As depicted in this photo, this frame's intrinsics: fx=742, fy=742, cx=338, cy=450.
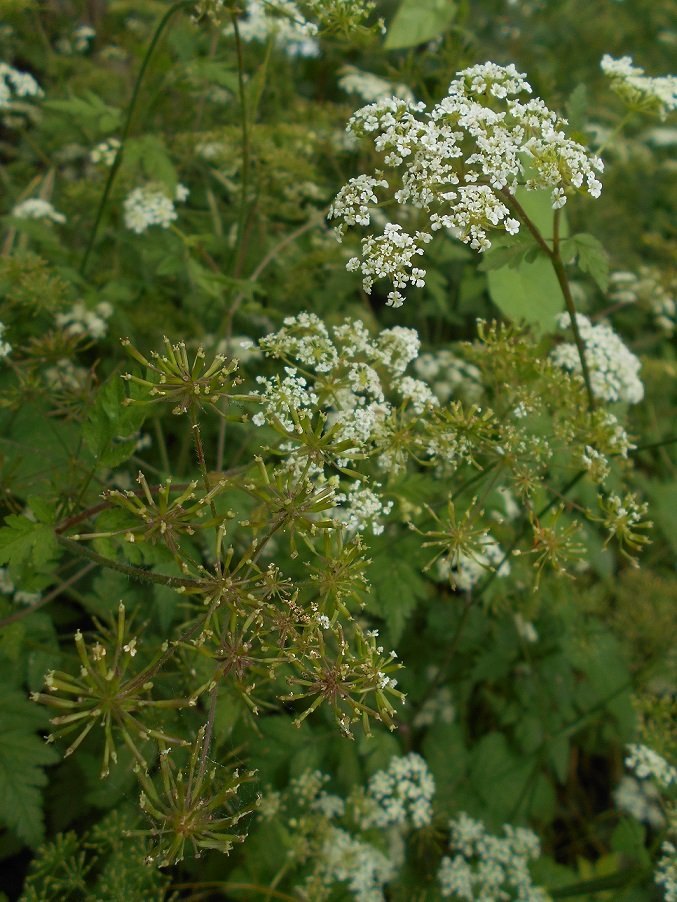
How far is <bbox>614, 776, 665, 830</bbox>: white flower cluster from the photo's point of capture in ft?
12.0

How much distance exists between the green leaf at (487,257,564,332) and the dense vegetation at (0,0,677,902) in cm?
2

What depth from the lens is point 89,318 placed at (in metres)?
3.18

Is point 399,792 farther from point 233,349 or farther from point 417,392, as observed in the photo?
point 233,349

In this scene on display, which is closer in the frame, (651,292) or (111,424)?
(111,424)

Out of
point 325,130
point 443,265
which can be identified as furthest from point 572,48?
point 325,130

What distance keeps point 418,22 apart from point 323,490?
3453 mm

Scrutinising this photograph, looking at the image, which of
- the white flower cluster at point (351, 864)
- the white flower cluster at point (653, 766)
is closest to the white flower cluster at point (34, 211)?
the white flower cluster at point (351, 864)

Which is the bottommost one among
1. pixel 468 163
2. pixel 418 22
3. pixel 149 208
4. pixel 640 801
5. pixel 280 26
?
pixel 640 801

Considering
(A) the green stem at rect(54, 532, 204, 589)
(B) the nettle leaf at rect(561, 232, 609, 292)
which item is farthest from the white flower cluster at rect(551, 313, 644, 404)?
(A) the green stem at rect(54, 532, 204, 589)

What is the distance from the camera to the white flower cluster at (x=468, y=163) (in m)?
1.87

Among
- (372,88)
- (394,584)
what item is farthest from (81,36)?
A: (394,584)

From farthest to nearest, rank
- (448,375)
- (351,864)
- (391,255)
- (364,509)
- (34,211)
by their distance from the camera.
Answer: (448,375), (34,211), (351,864), (364,509), (391,255)

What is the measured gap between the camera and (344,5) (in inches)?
90.6

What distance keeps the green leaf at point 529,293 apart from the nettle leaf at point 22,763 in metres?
2.58
